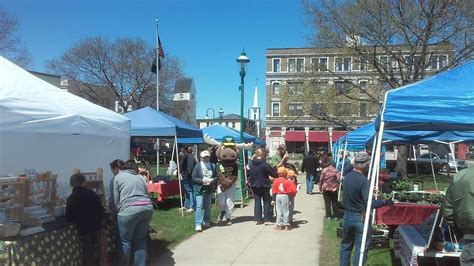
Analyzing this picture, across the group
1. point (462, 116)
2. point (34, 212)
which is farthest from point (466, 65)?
point (34, 212)

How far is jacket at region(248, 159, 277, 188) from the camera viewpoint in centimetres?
1128

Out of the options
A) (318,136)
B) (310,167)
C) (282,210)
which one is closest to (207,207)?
(282,210)

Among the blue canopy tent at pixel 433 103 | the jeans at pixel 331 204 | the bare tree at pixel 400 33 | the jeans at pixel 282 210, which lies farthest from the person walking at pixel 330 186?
the bare tree at pixel 400 33

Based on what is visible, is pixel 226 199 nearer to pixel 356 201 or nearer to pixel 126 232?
pixel 126 232

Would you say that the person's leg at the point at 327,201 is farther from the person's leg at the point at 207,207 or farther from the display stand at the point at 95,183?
the display stand at the point at 95,183

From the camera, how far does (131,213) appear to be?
21.1ft

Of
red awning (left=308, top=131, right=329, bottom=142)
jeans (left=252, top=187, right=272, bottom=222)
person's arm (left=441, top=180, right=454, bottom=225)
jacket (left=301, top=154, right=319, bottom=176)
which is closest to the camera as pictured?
person's arm (left=441, top=180, right=454, bottom=225)

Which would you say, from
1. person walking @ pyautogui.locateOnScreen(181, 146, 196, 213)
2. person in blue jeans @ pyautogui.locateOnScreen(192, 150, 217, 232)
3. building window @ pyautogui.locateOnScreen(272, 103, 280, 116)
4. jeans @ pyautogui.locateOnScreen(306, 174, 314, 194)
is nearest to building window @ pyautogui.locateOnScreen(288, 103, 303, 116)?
jeans @ pyautogui.locateOnScreen(306, 174, 314, 194)

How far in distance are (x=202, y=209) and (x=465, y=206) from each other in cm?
683

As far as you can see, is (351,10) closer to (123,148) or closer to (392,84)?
(392,84)

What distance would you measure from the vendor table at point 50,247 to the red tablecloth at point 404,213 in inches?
184

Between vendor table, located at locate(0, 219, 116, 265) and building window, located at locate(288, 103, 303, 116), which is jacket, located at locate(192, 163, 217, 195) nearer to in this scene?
vendor table, located at locate(0, 219, 116, 265)

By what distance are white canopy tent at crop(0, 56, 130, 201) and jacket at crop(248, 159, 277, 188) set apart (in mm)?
3158

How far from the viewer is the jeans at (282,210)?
1059 cm
